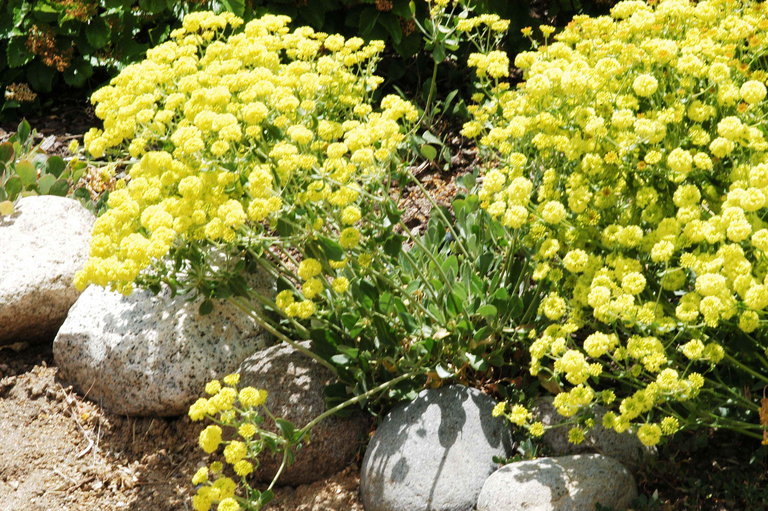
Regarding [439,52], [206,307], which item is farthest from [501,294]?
[439,52]

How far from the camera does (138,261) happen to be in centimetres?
275

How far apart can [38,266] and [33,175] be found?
25.2 inches

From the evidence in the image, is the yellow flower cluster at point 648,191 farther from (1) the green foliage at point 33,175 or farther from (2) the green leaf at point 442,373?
(1) the green foliage at point 33,175

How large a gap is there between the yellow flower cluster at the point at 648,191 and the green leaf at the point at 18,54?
324cm

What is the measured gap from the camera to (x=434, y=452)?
317 cm

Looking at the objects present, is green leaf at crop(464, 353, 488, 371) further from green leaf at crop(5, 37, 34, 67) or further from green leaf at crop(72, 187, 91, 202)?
green leaf at crop(5, 37, 34, 67)

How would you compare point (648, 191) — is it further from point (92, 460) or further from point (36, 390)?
Result: point (36, 390)

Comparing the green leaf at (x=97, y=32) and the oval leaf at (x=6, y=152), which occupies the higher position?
the green leaf at (x=97, y=32)

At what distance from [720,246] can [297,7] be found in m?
2.83

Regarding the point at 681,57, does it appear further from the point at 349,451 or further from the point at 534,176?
the point at 349,451

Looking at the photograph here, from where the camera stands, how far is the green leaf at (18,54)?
206 inches

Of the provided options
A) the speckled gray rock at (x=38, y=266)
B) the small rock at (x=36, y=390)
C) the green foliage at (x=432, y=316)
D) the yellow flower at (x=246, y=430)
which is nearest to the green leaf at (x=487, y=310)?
the green foliage at (x=432, y=316)

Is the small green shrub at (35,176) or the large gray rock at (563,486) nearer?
the large gray rock at (563,486)

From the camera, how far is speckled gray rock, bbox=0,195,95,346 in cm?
400
